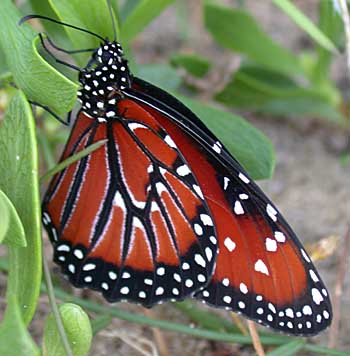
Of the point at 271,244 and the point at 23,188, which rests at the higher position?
the point at 23,188

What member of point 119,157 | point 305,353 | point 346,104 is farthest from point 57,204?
point 346,104

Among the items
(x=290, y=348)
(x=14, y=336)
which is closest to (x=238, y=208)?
(x=290, y=348)

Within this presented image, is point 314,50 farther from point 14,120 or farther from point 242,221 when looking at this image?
point 14,120

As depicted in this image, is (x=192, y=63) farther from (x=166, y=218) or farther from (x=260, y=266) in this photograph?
(x=260, y=266)

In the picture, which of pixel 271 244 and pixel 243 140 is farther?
pixel 243 140

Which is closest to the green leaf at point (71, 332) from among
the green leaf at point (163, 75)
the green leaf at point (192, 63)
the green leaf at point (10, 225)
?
the green leaf at point (10, 225)

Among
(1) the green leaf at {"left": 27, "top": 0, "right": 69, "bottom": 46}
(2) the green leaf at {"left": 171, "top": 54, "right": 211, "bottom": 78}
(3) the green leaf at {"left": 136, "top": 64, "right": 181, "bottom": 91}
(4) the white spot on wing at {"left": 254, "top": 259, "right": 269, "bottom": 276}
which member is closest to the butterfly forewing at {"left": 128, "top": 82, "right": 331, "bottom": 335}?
(4) the white spot on wing at {"left": 254, "top": 259, "right": 269, "bottom": 276}

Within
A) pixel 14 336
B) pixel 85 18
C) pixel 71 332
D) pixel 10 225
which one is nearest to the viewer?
pixel 14 336
